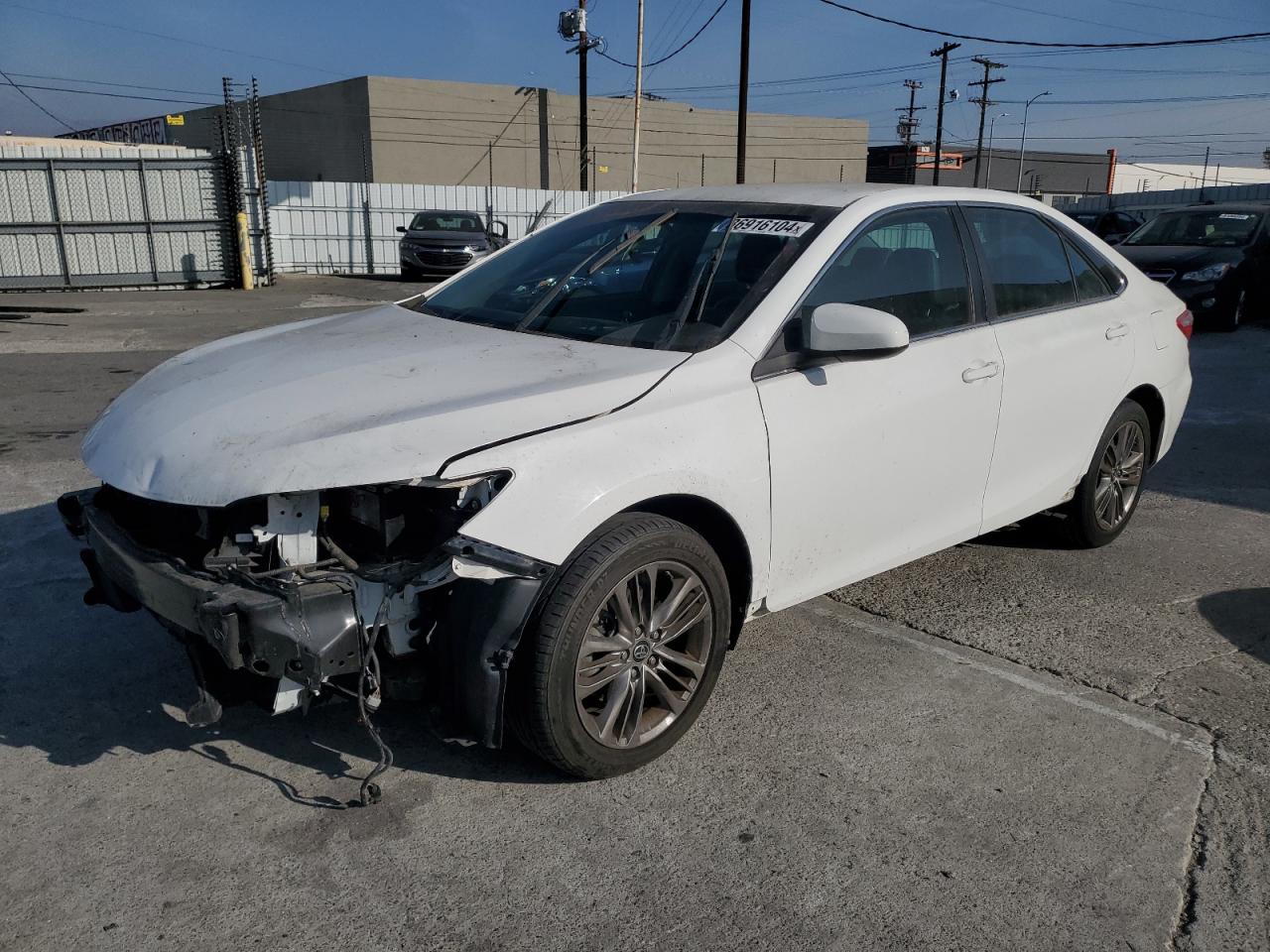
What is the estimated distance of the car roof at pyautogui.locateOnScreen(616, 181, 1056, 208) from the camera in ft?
13.1

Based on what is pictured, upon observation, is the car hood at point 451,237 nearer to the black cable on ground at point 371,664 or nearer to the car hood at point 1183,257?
the car hood at point 1183,257

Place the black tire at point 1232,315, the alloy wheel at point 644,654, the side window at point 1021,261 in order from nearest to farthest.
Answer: the alloy wheel at point 644,654 → the side window at point 1021,261 → the black tire at point 1232,315

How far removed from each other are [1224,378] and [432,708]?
1011 centimetres

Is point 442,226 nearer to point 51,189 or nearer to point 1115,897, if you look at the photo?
point 51,189

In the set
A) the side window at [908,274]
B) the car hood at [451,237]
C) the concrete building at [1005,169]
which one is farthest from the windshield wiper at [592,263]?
the concrete building at [1005,169]

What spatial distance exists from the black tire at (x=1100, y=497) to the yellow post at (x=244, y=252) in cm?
1834

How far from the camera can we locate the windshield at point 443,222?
79.1 feet

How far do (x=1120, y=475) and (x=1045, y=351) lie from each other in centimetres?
115

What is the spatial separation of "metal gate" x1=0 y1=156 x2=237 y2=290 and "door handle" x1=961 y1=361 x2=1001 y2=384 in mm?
18690

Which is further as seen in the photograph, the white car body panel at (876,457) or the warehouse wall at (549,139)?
the warehouse wall at (549,139)

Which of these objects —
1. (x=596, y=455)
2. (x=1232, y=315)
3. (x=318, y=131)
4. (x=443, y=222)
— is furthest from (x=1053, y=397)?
(x=318, y=131)

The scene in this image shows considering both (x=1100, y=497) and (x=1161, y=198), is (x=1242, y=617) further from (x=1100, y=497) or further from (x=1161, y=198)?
(x=1161, y=198)

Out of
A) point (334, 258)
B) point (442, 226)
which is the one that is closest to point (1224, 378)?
point (442, 226)

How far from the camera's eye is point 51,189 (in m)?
18.4
